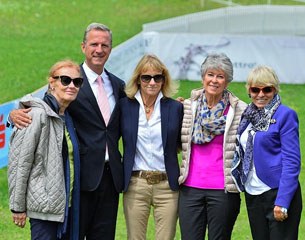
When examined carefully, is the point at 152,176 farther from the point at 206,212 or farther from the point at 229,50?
the point at 229,50

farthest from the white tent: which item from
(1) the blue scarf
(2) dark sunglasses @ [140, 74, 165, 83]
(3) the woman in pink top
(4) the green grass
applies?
(1) the blue scarf

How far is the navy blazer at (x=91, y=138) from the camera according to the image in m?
7.01

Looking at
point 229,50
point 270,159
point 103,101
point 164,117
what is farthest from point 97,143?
point 229,50

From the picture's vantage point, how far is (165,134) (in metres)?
7.15

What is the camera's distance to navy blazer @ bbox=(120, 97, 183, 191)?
282 inches

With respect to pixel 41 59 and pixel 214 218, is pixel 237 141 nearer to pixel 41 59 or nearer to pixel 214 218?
pixel 214 218

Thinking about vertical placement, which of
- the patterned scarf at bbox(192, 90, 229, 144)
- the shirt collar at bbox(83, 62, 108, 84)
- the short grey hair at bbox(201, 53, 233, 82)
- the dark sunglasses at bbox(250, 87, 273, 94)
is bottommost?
the patterned scarf at bbox(192, 90, 229, 144)

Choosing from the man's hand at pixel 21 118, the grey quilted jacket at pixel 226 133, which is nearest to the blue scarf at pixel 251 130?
the grey quilted jacket at pixel 226 133

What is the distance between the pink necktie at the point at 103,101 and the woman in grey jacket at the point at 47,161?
52 centimetres

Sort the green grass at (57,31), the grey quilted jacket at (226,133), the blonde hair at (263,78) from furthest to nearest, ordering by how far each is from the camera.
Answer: the green grass at (57,31), the grey quilted jacket at (226,133), the blonde hair at (263,78)

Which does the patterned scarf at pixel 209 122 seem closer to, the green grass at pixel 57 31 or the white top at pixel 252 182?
the white top at pixel 252 182

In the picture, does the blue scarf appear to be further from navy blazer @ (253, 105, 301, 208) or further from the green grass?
the green grass

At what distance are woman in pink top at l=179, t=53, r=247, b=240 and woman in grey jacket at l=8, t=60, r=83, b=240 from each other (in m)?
1.07

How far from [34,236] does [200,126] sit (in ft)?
5.63
